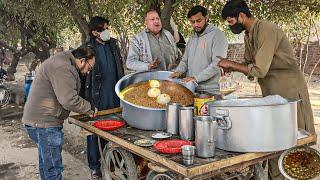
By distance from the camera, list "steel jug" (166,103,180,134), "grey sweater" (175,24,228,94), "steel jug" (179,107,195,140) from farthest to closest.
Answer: "grey sweater" (175,24,228,94) < "steel jug" (166,103,180,134) < "steel jug" (179,107,195,140)

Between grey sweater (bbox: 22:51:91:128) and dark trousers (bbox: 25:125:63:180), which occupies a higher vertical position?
grey sweater (bbox: 22:51:91:128)

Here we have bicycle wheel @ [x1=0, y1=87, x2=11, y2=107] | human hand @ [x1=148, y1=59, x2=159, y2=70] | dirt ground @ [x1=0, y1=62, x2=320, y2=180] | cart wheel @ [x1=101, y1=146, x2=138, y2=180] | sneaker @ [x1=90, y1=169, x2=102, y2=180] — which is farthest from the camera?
bicycle wheel @ [x1=0, y1=87, x2=11, y2=107]

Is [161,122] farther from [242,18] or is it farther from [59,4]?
[59,4]

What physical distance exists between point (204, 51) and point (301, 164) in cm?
160

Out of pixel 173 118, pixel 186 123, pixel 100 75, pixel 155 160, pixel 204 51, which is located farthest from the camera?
pixel 100 75

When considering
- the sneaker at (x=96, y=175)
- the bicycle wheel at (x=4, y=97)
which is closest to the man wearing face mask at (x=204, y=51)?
the sneaker at (x=96, y=175)

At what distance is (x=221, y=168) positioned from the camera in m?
2.37

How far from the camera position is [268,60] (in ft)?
9.43

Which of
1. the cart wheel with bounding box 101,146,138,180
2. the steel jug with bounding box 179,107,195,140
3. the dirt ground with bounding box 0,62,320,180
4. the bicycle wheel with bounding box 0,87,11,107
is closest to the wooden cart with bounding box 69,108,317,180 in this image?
the cart wheel with bounding box 101,146,138,180

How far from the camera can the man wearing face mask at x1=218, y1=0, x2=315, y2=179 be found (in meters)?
2.91

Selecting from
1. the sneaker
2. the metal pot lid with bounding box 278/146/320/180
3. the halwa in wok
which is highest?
the halwa in wok

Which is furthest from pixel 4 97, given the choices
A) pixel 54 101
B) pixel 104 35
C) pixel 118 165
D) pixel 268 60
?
pixel 268 60

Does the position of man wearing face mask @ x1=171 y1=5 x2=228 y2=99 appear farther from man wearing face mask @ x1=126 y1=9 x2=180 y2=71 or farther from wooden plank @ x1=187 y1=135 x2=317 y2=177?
wooden plank @ x1=187 y1=135 x2=317 y2=177

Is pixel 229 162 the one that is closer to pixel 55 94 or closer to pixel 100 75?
pixel 55 94
